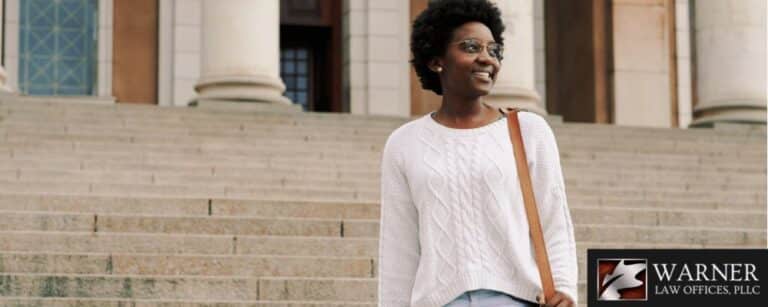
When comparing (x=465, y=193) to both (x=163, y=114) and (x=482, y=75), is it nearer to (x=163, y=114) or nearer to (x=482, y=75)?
(x=482, y=75)

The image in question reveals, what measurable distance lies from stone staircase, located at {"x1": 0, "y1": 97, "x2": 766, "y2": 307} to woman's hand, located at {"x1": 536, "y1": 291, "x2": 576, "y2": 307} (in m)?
6.12

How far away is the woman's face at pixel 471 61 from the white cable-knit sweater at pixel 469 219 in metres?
0.12

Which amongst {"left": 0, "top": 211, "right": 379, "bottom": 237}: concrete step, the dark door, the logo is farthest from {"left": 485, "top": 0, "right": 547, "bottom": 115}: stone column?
the logo

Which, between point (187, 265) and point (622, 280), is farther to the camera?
point (187, 265)

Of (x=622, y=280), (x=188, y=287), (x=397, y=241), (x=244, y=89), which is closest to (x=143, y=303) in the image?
(x=188, y=287)

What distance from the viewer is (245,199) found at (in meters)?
13.0

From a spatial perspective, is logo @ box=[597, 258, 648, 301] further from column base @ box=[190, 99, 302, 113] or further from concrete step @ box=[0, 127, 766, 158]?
column base @ box=[190, 99, 302, 113]

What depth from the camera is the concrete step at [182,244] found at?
1146 cm

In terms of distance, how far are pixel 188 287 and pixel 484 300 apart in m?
6.38

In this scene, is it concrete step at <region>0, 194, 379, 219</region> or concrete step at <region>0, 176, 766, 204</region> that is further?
concrete step at <region>0, 176, 766, 204</region>

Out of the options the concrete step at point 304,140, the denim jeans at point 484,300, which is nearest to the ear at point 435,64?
the denim jeans at point 484,300

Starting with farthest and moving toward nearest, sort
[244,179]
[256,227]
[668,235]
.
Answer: [244,179] < [668,235] < [256,227]

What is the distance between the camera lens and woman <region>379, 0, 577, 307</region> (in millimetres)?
4355

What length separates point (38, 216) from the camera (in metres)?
12.0
